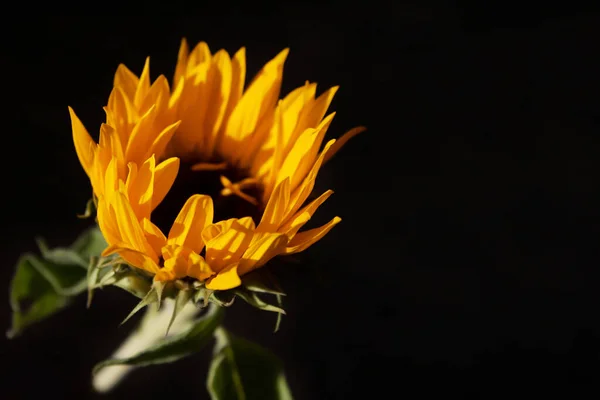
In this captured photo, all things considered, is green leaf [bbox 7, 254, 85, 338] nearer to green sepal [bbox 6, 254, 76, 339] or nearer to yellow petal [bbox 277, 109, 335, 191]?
→ green sepal [bbox 6, 254, 76, 339]

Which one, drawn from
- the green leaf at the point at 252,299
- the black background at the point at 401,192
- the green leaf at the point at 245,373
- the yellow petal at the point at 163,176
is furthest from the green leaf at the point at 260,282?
the black background at the point at 401,192

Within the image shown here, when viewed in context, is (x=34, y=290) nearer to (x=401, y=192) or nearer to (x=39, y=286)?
(x=39, y=286)

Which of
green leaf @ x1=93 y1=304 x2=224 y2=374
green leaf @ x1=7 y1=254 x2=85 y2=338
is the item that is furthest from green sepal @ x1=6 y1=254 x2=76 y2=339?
green leaf @ x1=93 y1=304 x2=224 y2=374

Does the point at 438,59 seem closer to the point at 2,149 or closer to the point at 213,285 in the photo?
the point at 2,149

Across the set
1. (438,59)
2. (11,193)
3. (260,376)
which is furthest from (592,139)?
(11,193)

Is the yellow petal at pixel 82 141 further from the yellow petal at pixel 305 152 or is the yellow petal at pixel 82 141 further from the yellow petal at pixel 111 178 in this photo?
the yellow petal at pixel 305 152

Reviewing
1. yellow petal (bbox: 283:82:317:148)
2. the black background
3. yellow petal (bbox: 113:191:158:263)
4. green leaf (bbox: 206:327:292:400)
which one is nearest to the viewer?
yellow petal (bbox: 113:191:158:263)
